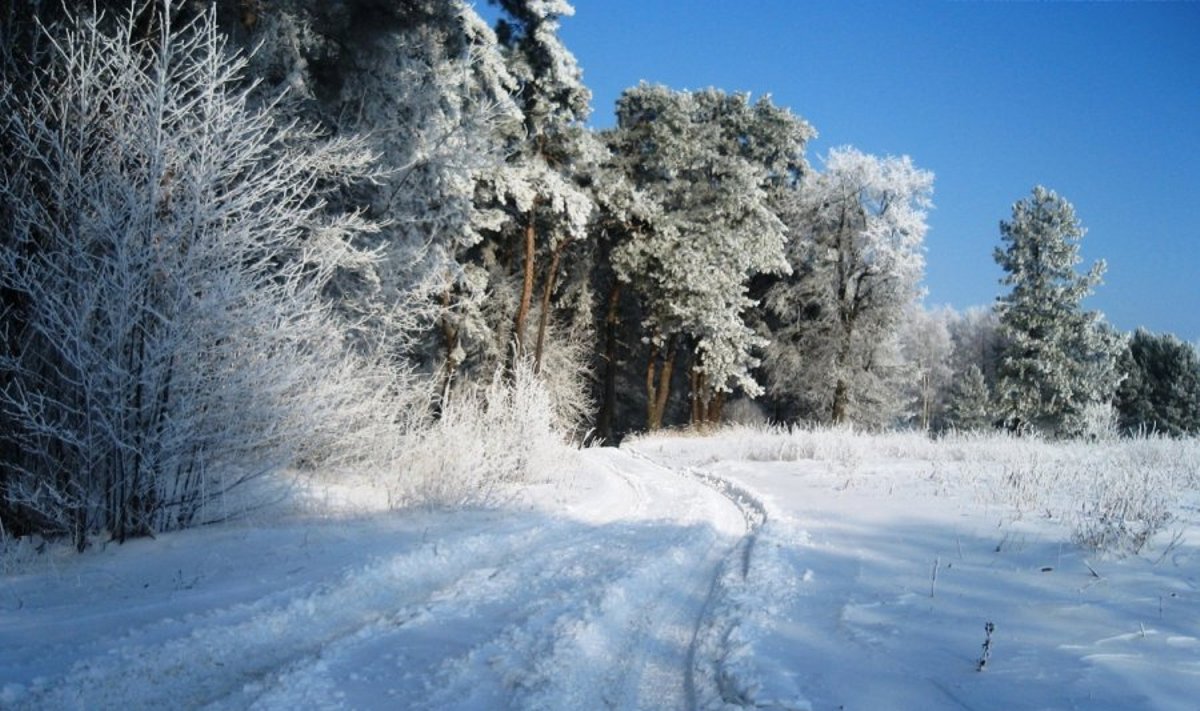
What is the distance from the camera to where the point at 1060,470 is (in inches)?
398

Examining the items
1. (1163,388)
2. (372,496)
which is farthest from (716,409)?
(1163,388)

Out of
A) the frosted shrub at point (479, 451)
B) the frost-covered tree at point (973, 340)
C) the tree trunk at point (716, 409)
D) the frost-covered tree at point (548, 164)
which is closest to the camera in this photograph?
the frosted shrub at point (479, 451)

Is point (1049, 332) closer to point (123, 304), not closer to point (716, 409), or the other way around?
point (716, 409)

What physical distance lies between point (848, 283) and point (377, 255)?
77.9 feet

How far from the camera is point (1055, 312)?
31.7 meters

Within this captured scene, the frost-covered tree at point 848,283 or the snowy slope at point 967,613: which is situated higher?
the frost-covered tree at point 848,283

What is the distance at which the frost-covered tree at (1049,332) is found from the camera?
31266 mm

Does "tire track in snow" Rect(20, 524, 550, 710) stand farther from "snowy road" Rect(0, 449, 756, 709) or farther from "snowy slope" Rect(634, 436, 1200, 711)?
"snowy slope" Rect(634, 436, 1200, 711)

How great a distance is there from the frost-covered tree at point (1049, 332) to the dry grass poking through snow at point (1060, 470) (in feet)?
53.5

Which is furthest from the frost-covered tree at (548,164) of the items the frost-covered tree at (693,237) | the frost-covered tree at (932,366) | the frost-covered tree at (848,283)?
the frost-covered tree at (932,366)

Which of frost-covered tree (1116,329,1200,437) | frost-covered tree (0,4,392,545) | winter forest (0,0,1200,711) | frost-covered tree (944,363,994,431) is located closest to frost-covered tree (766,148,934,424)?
winter forest (0,0,1200,711)

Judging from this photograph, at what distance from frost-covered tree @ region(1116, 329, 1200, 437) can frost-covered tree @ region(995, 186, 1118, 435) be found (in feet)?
49.5

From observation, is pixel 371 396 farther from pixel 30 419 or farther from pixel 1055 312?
pixel 1055 312

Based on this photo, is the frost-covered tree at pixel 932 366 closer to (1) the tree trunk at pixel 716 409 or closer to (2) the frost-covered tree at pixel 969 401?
(2) the frost-covered tree at pixel 969 401
